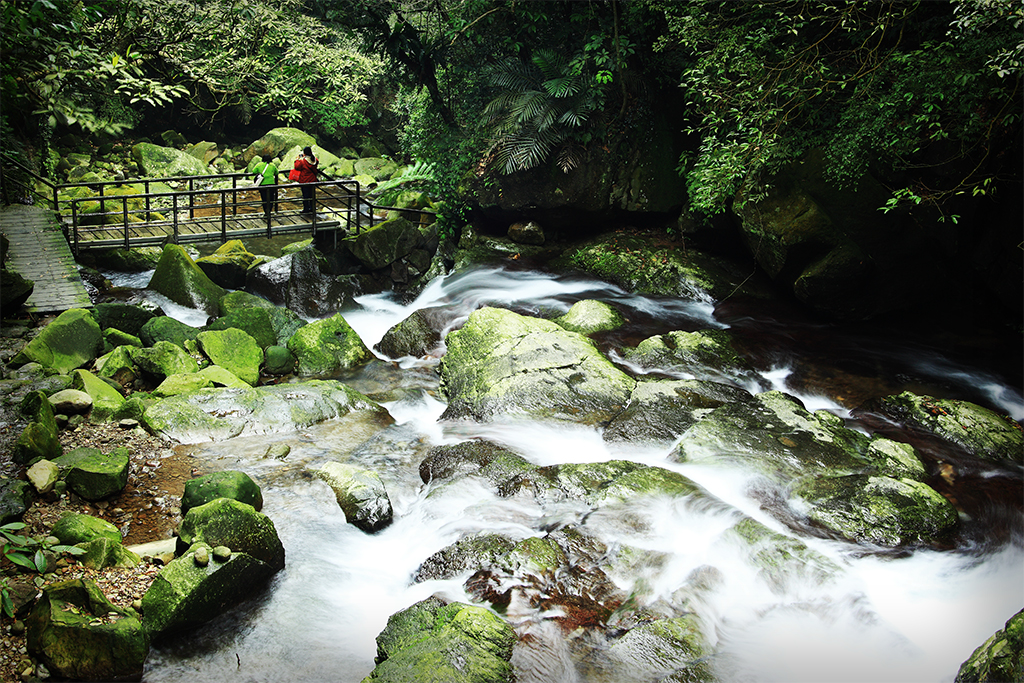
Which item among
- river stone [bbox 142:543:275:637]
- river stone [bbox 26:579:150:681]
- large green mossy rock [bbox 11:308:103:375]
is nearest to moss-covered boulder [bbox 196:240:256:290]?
large green mossy rock [bbox 11:308:103:375]

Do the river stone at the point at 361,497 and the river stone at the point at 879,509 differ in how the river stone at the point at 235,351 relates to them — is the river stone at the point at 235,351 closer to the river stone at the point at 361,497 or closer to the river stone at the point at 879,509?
the river stone at the point at 361,497

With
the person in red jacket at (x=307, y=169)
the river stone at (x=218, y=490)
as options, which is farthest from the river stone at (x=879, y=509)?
the person in red jacket at (x=307, y=169)

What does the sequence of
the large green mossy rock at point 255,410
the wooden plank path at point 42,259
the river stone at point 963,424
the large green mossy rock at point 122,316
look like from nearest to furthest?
the river stone at point 963,424 → the large green mossy rock at point 255,410 → the wooden plank path at point 42,259 → the large green mossy rock at point 122,316

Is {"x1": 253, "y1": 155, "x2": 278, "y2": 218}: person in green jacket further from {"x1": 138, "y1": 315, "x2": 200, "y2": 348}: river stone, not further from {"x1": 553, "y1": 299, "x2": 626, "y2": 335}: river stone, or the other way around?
{"x1": 553, "y1": 299, "x2": 626, "y2": 335}: river stone

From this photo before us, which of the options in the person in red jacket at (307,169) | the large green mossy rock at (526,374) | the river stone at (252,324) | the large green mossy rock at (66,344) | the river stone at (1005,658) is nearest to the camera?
the river stone at (1005,658)

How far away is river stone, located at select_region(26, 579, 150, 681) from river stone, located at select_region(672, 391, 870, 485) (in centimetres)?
497

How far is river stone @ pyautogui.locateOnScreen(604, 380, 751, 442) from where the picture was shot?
7.27m

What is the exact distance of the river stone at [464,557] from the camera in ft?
17.0

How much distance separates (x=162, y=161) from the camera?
789 inches

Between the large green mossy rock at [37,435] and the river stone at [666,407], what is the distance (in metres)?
5.45

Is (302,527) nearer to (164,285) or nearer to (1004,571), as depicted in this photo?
(1004,571)

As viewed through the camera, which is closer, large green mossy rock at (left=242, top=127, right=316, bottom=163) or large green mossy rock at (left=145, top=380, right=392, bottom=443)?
large green mossy rock at (left=145, top=380, right=392, bottom=443)

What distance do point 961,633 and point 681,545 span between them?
2.11m

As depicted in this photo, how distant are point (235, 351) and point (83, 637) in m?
6.00
